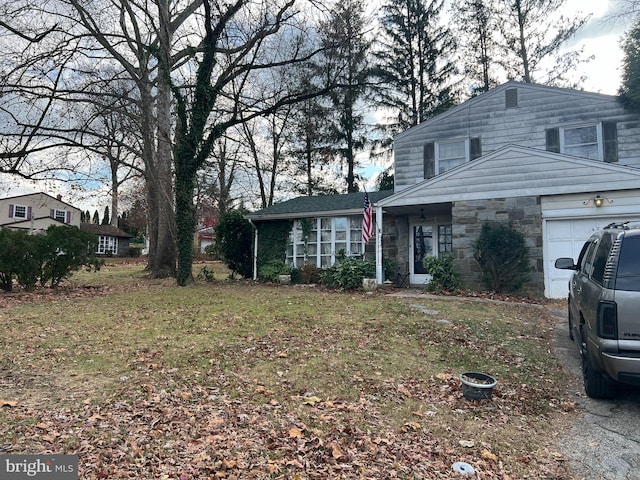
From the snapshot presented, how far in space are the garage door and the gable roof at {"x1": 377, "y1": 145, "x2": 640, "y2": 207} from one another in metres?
0.88

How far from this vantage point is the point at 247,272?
1540 cm

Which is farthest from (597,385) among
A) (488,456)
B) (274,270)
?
(274,270)

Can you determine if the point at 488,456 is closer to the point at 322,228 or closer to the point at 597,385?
the point at 597,385

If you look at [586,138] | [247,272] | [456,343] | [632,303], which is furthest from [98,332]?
[586,138]

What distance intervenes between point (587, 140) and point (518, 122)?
216 cm

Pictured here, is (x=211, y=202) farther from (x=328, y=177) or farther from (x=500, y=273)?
(x=500, y=273)

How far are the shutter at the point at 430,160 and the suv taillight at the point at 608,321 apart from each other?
37.4ft

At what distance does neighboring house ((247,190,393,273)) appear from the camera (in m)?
13.4

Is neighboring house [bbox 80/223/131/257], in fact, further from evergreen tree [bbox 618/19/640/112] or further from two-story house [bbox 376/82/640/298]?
evergreen tree [bbox 618/19/640/112]

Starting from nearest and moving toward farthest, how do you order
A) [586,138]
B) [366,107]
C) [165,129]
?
1. [586,138]
2. [165,129]
3. [366,107]

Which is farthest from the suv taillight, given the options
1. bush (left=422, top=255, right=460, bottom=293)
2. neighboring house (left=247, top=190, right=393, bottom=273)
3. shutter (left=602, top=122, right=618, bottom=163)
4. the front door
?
shutter (left=602, top=122, right=618, bottom=163)

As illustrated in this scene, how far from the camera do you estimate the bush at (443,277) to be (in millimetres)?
10758

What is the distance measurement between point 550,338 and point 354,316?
329 cm

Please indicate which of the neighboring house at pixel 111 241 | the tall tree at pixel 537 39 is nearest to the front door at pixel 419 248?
the tall tree at pixel 537 39
